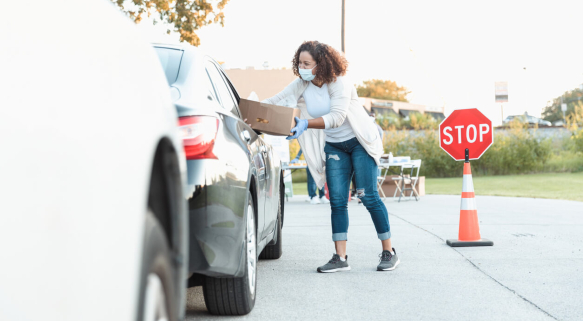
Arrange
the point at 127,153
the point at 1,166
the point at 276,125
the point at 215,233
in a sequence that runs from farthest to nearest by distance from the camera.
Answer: the point at 276,125 < the point at 215,233 < the point at 127,153 < the point at 1,166

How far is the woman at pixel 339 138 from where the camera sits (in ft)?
17.7

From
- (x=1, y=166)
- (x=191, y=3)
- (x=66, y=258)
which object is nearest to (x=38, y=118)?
(x=1, y=166)

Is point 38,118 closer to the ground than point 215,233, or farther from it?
farther from it

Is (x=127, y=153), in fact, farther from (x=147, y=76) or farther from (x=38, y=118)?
(x=147, y=76)

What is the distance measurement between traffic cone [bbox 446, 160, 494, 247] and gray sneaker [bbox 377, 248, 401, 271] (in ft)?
4.84

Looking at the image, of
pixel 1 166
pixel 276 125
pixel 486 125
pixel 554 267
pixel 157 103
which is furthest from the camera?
pixel 486 125

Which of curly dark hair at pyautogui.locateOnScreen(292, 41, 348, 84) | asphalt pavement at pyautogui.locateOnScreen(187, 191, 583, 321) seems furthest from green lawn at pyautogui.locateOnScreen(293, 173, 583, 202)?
curly dark hair at pyautogui.locateOnScreen(292, 41, 348, 84)

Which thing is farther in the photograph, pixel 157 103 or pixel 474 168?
pixel 474 168

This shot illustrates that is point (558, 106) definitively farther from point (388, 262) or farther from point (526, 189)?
point (388, 262)

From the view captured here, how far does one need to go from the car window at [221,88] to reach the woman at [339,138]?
112 centimetres

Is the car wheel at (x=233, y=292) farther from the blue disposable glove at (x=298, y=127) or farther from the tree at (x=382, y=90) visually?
the tree at (x=382, y=90)

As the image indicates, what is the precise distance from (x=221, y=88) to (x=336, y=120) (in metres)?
1.39

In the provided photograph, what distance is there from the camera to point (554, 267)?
18.4 feet

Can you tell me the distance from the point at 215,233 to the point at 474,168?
27.0 metres
